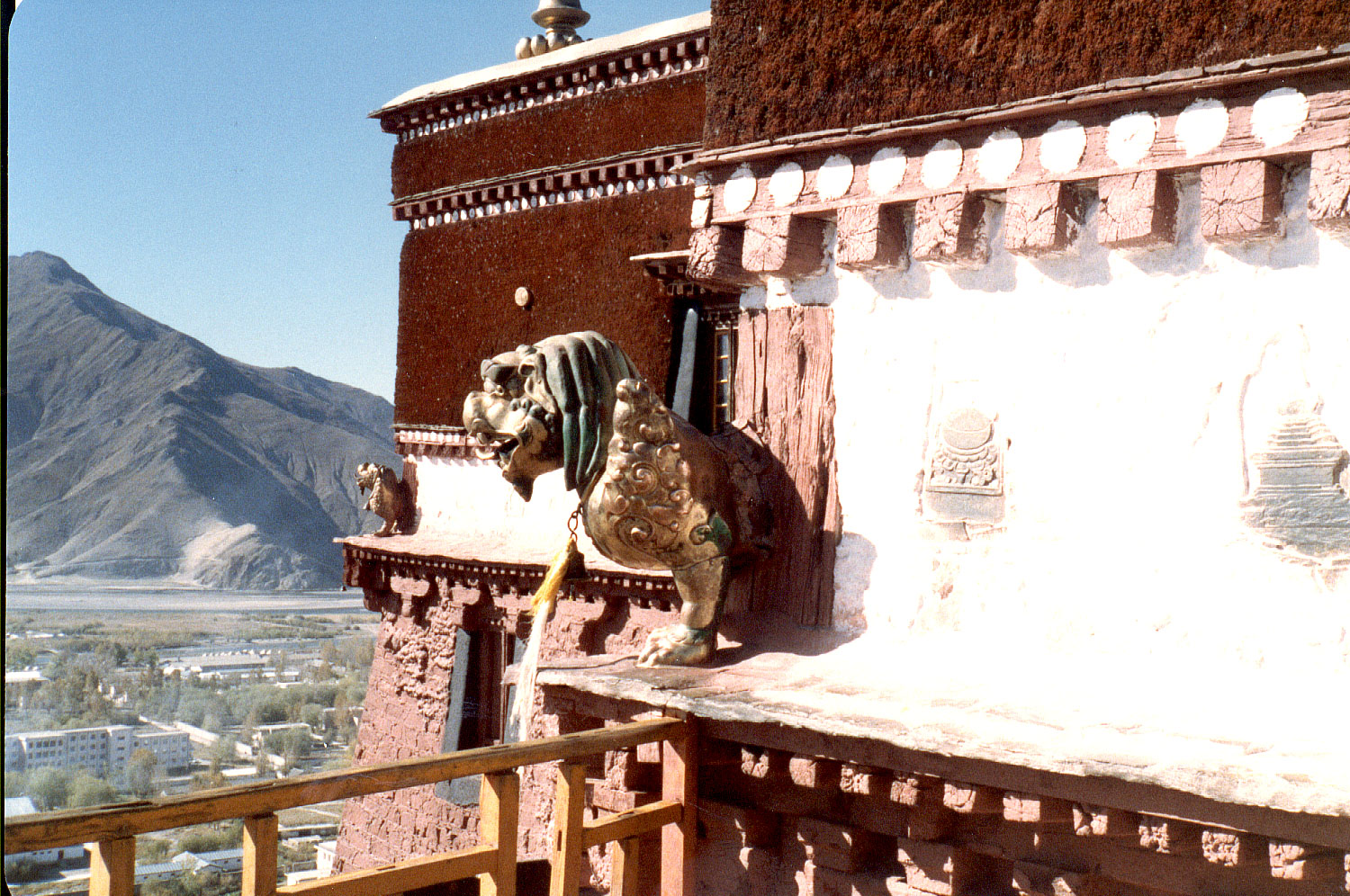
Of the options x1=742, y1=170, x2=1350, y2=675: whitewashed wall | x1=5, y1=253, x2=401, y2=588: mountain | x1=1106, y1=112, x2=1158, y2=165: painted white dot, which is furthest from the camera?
x1=5, y1=253, x2=401, y2=588: mountain

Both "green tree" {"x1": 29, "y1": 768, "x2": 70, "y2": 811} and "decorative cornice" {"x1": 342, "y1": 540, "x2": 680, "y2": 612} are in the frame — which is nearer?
"decorative cornice" {"x1": 342, "y1": 540, "x2": 680, "y2": 612}

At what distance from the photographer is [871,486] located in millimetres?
4172

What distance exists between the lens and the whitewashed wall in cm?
331

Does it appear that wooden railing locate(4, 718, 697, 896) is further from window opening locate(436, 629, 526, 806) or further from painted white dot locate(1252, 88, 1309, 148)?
window opening locate(436, 629, 526, 806)

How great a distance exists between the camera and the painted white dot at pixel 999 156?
148 inches

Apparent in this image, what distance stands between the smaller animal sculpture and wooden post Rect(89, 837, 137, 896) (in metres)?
10.3

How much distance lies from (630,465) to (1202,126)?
2002 millimetres

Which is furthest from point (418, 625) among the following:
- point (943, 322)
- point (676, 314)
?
point (943, 322)

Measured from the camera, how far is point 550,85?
11.9 m

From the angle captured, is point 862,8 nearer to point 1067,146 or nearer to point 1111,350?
point 1067,146

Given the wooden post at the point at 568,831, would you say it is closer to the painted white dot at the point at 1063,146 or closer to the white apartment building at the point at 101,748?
the painted white dot at the point at 1063,146

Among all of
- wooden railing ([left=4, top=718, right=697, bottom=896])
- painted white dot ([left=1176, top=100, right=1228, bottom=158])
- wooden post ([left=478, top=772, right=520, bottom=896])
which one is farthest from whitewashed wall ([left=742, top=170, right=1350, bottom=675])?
wooden post ([left=478, top=772, right=520, bottom=896])

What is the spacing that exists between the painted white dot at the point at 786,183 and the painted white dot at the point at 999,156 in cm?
69

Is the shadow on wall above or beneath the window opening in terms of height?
above
